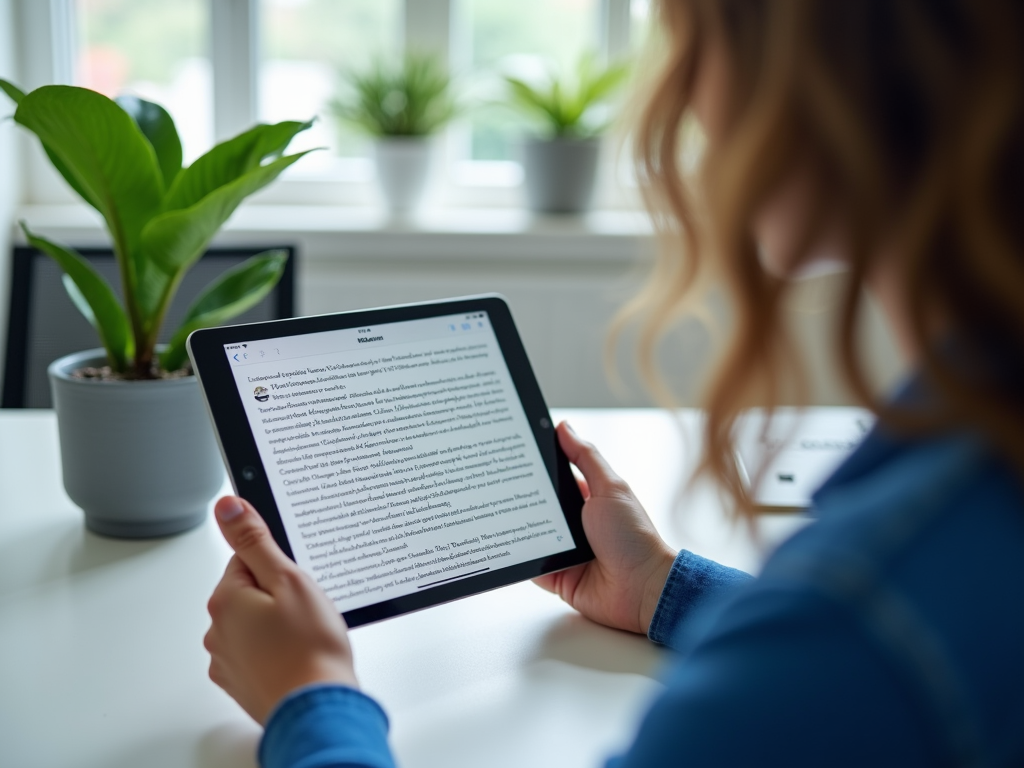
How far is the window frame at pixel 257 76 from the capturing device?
90.7 inches

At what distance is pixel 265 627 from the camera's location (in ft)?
2.08

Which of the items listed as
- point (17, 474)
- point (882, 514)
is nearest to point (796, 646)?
point (882, 514)

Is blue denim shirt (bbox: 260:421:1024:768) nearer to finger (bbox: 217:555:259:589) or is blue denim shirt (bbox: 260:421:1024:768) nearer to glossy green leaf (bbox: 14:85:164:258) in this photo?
finger (bbox: 217:555:259:589)

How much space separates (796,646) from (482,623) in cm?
45

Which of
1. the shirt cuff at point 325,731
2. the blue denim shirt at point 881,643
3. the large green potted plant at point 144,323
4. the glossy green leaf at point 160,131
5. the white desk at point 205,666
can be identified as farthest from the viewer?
the glossy green leaf at point 160,131

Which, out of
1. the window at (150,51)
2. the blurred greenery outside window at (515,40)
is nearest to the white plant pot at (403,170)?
the blurred greenery outside window at (515,40)

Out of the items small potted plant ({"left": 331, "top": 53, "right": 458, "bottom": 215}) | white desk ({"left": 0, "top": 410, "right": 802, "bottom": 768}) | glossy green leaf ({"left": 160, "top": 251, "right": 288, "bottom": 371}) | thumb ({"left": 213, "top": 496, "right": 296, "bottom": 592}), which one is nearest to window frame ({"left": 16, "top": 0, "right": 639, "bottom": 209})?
small potted plant ({"left": 331, "top": 53, "right": 458, "bottom": 215})

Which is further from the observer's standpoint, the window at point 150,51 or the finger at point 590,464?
the window at point 150,51

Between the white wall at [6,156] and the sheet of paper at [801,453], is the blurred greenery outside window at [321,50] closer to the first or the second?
the white wall at [6,156]

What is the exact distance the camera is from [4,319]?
2.25m

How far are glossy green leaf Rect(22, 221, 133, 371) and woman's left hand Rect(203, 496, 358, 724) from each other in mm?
374

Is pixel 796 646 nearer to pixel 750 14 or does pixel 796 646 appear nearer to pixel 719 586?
pixel 750 14

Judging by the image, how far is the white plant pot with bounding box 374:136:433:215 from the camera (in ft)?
7.45

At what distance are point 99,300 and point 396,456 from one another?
0.37m
